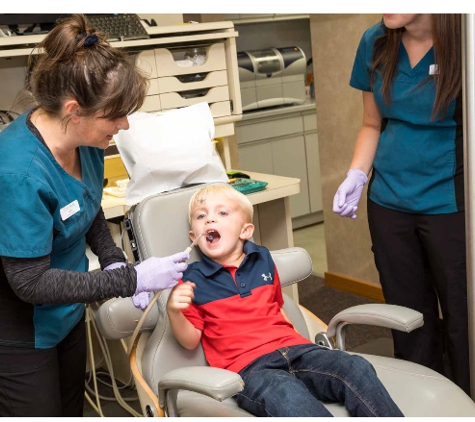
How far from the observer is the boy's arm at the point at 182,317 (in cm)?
157

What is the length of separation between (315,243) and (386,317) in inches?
109

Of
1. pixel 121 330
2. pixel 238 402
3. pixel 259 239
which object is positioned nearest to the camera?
pixel 238 402

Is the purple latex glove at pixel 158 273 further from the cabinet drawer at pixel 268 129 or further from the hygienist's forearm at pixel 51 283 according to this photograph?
the cabinet drawer at pixel 268 129

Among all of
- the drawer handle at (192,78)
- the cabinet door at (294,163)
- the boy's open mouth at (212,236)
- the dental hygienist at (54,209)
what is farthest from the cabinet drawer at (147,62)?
the cabinet door at (294,163)

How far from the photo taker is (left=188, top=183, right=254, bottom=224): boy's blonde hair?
1.85 meters

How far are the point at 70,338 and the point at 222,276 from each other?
44 cm

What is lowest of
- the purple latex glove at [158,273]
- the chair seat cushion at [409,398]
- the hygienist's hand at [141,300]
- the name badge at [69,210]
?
the chair seat cushion at [409,398]

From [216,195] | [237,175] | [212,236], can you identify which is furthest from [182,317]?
[237,175]

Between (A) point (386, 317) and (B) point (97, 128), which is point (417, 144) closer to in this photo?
(A) point (386, 317)

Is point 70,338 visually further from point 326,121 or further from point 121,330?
point 326,121

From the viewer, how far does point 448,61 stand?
1631mm

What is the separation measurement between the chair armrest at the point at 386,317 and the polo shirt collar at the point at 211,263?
1.00ft

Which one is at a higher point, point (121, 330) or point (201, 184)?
point (201, 184)
